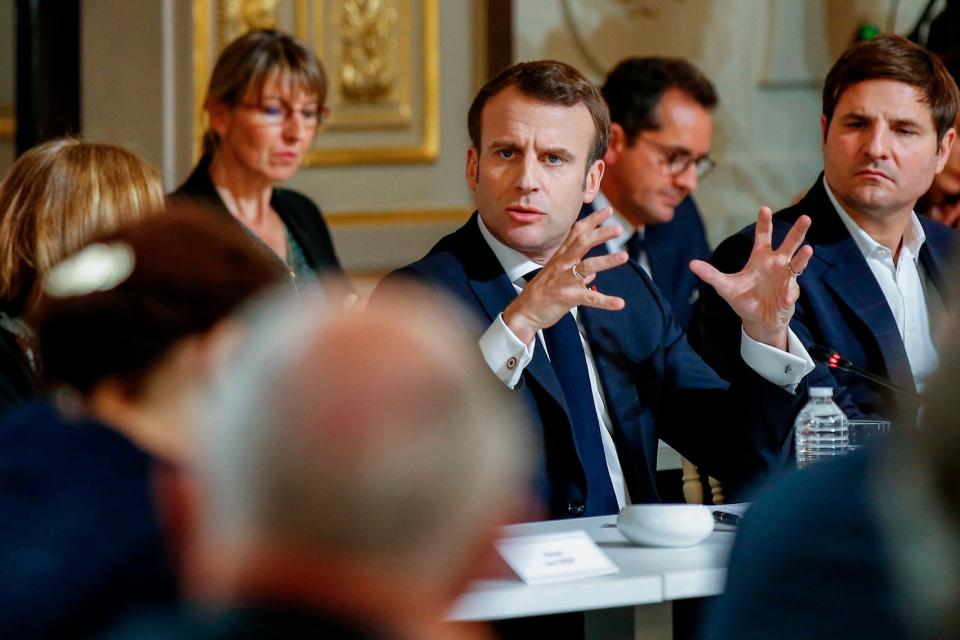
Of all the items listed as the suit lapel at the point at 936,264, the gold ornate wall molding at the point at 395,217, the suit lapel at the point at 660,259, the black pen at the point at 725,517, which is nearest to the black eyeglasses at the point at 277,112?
the gold ornate wall molding at the point at 395,217

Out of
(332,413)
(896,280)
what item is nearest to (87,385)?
(332,413)

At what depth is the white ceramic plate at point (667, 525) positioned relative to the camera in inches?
78.6

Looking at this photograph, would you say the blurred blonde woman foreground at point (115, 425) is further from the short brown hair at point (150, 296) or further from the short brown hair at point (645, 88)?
the short brown hair at point (645, 88)

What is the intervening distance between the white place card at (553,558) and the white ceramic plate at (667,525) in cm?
7

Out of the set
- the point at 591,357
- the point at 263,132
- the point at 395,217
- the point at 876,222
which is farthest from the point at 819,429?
the point at 395,217

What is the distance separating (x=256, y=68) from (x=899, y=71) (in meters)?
1.78

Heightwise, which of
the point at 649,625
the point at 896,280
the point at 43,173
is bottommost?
the point at 649,625

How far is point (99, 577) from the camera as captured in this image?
1035 mm

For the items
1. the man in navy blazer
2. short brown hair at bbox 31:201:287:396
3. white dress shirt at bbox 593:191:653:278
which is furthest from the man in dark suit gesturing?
white dress shirt at bbox 593:191:653:278

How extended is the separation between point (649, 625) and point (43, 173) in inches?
46.9

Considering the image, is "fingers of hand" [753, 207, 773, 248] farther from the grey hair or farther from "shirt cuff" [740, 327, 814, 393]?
the grey hair

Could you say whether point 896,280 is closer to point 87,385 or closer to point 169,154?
point 87,385

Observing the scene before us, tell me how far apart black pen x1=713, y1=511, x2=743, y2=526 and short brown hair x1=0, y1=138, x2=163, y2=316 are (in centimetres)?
100

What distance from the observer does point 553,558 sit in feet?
6.21
